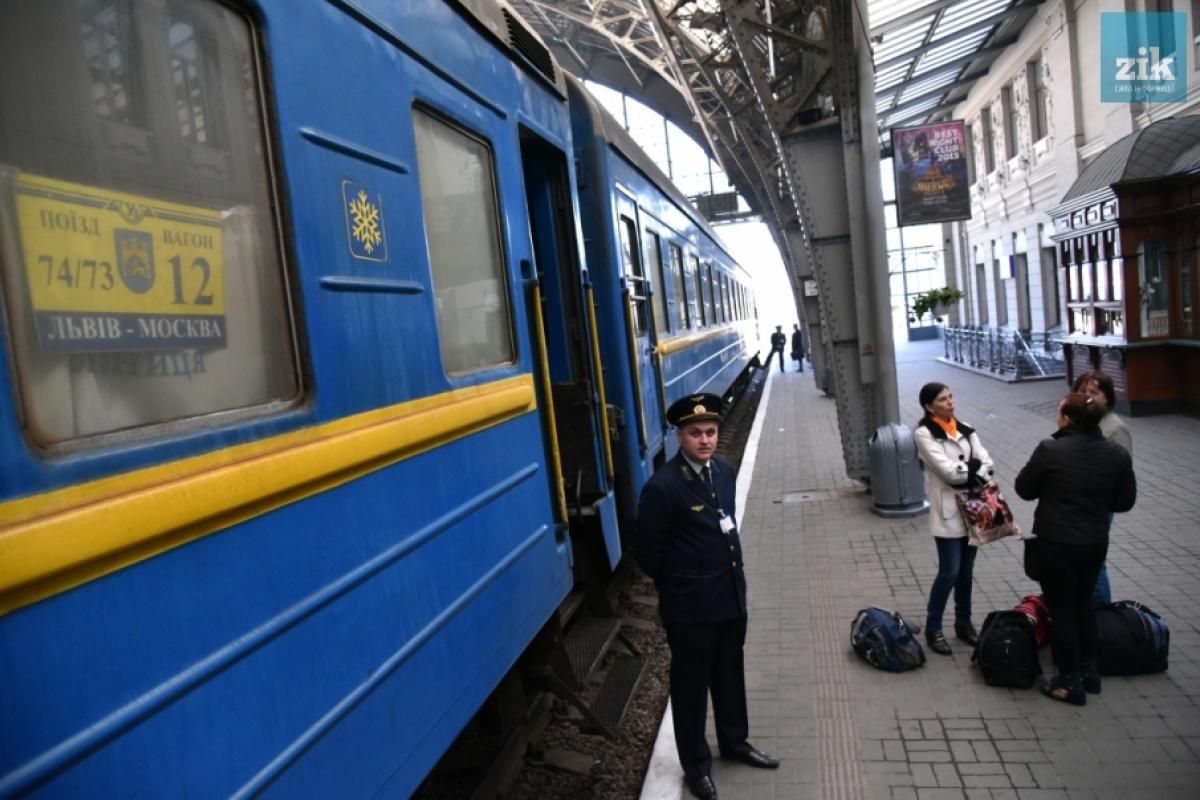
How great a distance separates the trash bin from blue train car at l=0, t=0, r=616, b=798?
225 inches

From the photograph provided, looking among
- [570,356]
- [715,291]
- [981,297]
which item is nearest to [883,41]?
[715,291]

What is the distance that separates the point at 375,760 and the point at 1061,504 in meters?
3.27

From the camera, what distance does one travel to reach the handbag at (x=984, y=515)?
4.73 meters

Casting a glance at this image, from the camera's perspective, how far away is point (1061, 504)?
4.15m

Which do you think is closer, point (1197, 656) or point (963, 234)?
point (1197, 656)

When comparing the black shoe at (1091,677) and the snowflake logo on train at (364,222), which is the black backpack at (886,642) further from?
the snowflake logo on train at (364,222)

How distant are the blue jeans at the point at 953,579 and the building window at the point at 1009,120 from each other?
78.8ft

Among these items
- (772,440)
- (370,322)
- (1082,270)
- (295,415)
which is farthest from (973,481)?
(1082,270)

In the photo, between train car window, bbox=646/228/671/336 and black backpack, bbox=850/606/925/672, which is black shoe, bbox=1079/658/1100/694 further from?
train car window, bbox=646/228/671/336

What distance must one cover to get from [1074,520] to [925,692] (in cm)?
117

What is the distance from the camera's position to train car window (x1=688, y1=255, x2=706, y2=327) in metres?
11.2

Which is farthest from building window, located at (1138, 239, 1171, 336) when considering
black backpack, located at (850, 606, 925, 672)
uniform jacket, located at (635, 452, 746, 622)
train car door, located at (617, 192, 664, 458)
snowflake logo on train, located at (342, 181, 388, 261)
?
snowflake logo on train, located at (342, 181, 388, 261)

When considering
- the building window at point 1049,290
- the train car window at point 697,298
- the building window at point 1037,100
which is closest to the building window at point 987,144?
the building window at point 1037,100

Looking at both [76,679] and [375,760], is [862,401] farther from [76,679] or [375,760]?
[76,679]
